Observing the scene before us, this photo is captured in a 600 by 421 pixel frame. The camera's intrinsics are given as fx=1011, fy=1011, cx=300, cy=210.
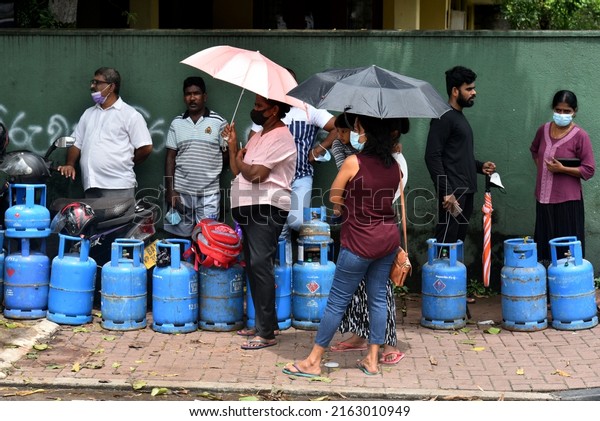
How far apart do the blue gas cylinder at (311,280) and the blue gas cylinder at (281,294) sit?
61 millimetres

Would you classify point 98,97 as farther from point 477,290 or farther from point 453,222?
point 477,290

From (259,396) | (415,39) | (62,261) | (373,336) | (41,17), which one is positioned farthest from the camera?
(41,17)

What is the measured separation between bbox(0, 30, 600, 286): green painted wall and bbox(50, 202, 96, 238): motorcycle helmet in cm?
112

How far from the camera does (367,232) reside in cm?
709

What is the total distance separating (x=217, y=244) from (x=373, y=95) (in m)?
1.95

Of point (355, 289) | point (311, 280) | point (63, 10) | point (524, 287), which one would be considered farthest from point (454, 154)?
point (63, 10)

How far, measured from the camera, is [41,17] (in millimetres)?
10477

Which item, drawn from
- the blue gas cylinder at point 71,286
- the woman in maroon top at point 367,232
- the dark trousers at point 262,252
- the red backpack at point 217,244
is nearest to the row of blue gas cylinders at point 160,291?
the blue gas cylinder at point 71,286

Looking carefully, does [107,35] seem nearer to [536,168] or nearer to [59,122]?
[59,122]

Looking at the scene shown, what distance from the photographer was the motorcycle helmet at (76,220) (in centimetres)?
852

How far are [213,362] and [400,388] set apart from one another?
147 cm

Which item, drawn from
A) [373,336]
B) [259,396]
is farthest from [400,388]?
[259,396]

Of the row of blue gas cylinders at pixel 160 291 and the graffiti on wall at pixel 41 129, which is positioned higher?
the graffiti on wall at pixel 41 129

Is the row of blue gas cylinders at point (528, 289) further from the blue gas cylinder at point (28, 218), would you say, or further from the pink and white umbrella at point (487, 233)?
the blue gas cylinder at point (28, 218)
